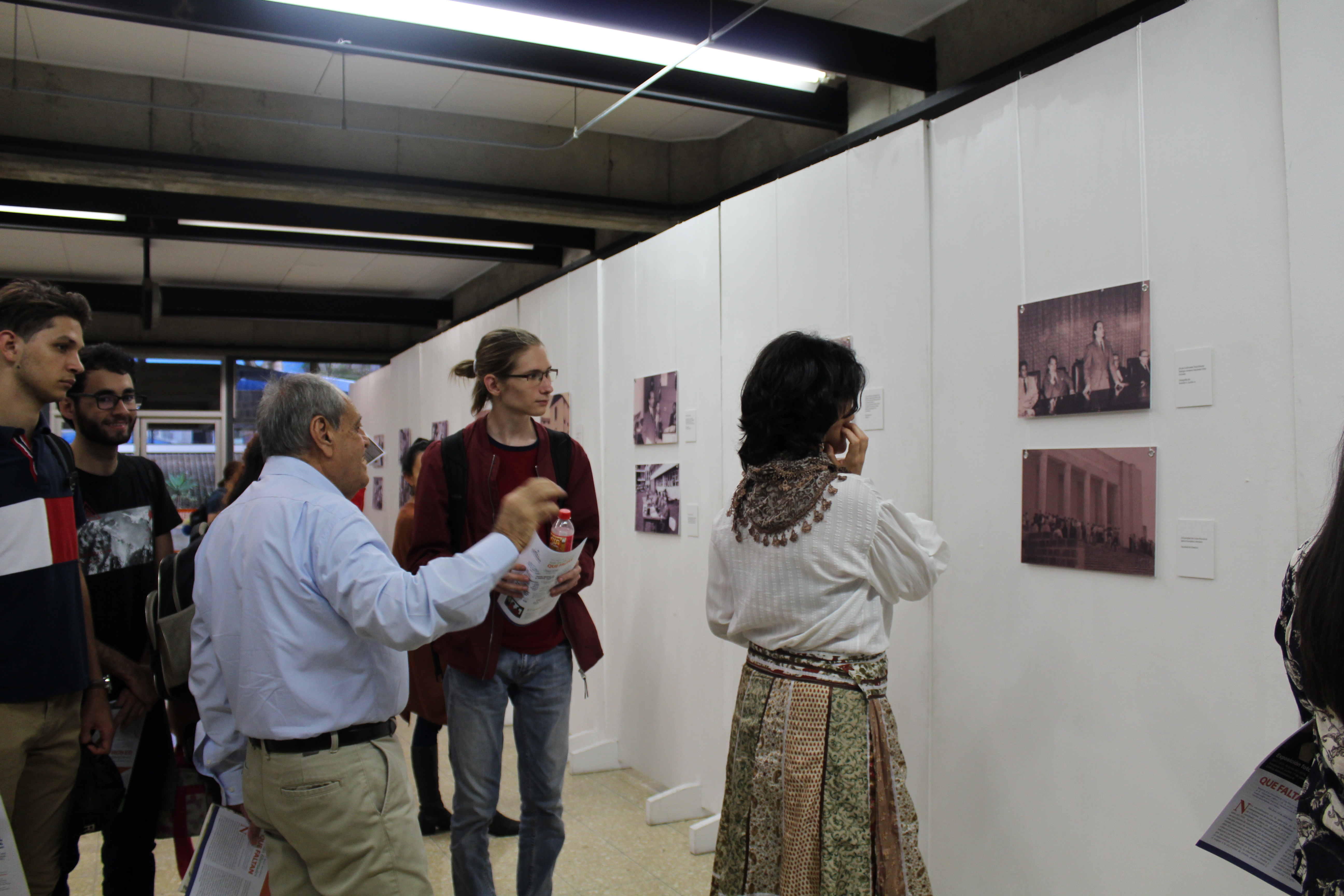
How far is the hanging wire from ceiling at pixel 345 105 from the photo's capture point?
147 inches

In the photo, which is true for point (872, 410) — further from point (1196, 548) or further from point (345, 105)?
point (345, 105)

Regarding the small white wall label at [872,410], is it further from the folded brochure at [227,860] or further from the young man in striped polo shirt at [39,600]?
the young man in striped polo shirt at [39,600]

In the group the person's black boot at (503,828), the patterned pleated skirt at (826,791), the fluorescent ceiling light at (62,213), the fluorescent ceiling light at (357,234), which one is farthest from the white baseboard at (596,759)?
the fluorescent ceiling light at (62,213)

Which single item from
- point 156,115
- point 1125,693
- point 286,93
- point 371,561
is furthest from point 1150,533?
point 156,115

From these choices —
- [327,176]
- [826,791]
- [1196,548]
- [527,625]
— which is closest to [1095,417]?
[1196,548]

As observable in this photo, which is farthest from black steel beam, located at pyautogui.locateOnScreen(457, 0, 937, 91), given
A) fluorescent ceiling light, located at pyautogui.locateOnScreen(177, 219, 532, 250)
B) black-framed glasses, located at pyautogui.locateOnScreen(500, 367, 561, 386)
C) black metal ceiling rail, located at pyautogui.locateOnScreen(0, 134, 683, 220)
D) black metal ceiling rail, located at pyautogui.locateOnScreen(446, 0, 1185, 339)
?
fluorescent ceiling light, located at pyautogui.locateOnScreen(177, 219, 532, 250)

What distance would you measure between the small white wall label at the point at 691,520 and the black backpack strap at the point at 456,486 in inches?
72.0

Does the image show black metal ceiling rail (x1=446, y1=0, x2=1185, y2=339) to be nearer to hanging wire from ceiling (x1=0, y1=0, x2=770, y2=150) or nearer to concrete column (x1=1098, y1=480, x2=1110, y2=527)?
hanging wire from ceiling (x1=0, y1=0, x2=770, y2=150)

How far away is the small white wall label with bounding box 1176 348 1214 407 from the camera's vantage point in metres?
2.36

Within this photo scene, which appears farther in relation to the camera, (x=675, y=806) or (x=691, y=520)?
(x=691, y=520)

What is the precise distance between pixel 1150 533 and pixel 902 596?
31.7 inches

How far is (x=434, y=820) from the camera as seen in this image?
13.4 ft

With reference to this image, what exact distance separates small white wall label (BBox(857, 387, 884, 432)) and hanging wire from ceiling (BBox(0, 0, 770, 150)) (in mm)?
1423

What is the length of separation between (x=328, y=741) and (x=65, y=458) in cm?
129
